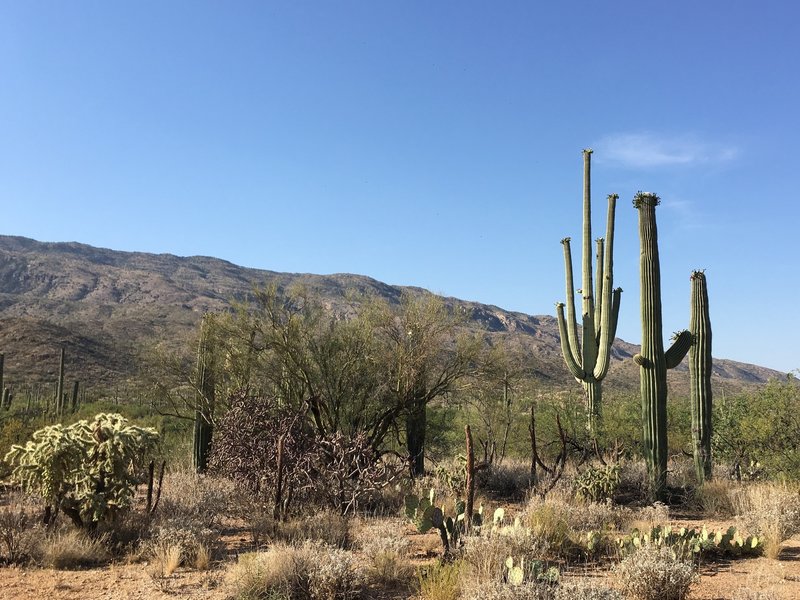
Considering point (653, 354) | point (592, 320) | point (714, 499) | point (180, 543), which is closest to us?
point (180, 543)

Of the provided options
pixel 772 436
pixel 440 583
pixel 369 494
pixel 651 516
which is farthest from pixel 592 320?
pixel 440 583

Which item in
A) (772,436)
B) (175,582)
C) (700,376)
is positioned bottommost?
(175,582)

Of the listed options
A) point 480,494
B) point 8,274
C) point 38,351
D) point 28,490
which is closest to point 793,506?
point 480,494

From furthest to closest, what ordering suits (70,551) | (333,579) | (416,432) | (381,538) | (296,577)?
(416,432) < (381,538) < (70,551) < (296,577) < (333,579)

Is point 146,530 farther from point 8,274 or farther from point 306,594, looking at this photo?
point 8,274

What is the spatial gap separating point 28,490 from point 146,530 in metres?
1.72

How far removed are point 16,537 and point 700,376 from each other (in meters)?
12.9

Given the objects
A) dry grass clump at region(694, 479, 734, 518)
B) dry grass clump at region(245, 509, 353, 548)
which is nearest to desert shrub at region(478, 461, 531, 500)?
dry grass clump at region(694, 479, 734, 518)

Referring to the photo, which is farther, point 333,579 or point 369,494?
point 369,494

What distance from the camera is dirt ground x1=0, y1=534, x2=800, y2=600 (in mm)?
6801

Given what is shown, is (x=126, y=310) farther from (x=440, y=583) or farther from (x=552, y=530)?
(x=440, y=583)

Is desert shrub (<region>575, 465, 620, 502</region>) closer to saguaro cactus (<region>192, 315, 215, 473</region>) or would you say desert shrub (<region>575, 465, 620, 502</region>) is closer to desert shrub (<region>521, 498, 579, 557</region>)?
desert shrub (<region>521, 498, 579, 557</region>)

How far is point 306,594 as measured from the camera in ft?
22.3

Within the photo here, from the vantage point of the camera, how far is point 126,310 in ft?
341
